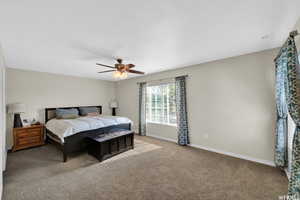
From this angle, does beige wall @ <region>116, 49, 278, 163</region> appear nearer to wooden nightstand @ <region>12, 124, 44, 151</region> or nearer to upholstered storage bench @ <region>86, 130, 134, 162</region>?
upholstered storage bench @ <region>86, 130, 134, 162</region>

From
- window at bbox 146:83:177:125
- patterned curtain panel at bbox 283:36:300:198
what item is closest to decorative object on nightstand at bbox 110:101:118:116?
window at bbox 146:83:177:125

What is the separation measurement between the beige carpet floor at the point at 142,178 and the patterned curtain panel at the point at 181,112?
685mm

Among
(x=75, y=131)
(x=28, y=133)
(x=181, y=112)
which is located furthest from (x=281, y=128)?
(x=28, y=133)

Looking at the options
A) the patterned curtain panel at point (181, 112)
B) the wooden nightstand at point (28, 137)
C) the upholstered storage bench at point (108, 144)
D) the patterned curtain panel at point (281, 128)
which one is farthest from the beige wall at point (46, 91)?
the patterned curtain panel at point (281, 128)

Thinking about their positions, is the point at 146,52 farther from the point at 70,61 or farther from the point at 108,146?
the point at 108,146

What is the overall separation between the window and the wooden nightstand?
342 centimetres

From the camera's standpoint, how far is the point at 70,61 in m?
3.25

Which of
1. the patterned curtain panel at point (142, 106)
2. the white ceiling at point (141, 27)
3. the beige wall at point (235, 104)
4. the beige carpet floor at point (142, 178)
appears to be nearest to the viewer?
the white ceiling at point (141, 27)

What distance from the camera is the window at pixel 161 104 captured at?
447 centimetres

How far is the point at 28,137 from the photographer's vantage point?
370cm

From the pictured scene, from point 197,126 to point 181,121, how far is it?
469 mm

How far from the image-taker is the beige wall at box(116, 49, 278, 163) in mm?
2695

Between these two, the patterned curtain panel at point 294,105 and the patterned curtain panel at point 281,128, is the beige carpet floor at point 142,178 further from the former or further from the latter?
the patterned curtain panel at point 294,105

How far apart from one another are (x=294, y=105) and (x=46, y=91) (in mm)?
5890
